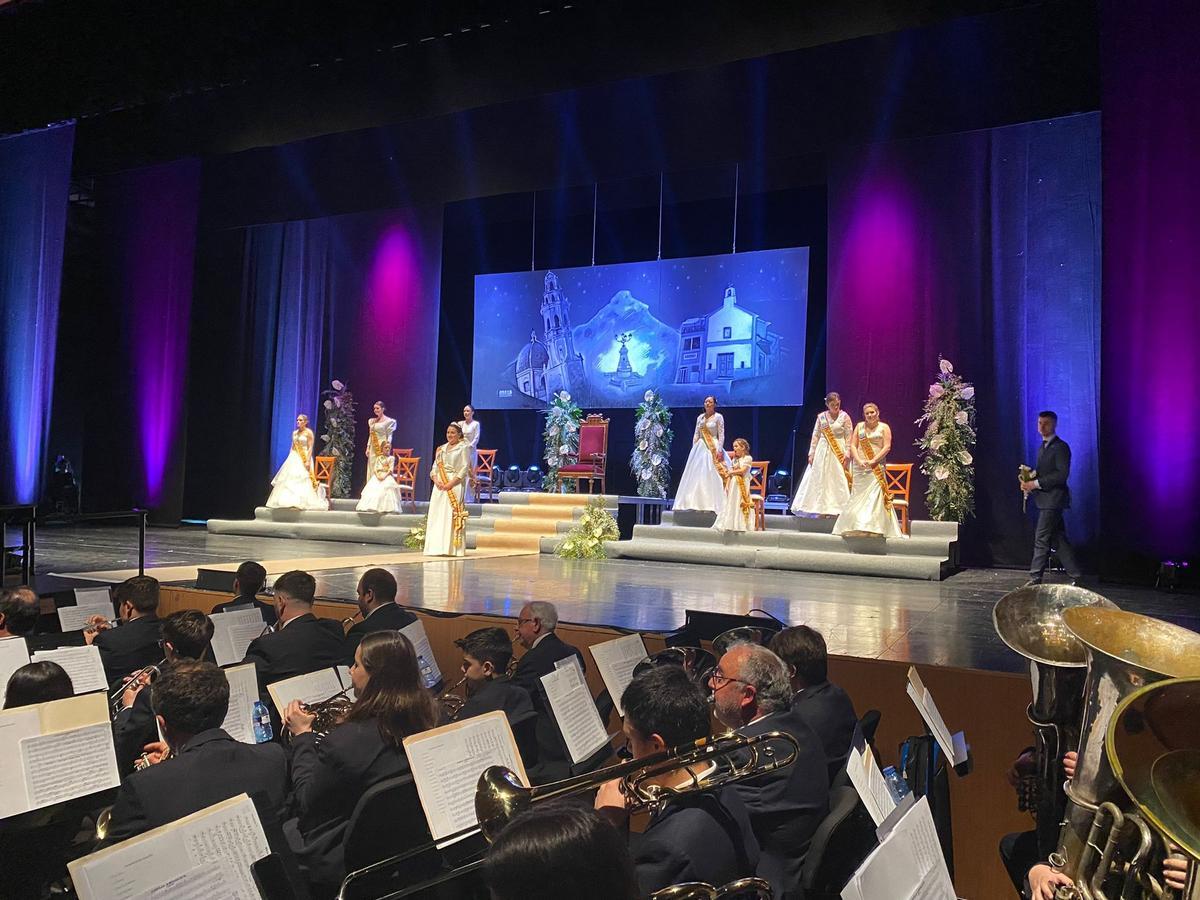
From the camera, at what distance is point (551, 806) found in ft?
3.73

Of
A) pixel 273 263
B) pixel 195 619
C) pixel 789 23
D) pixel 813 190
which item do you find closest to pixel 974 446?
pixel 813 190

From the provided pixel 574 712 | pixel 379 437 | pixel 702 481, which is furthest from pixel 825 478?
pixel 574 712

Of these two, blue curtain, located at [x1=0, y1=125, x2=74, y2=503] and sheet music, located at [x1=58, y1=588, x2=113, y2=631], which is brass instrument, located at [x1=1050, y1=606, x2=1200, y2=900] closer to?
sheet music, located at [x1=58, y1=588, x2=113, y2=631]

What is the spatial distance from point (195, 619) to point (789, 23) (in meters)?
5.56

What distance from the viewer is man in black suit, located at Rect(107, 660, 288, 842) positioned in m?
1.91

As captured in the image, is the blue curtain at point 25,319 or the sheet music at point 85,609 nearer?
the sheet music at point 85,609

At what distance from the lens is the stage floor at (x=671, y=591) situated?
5.04 m

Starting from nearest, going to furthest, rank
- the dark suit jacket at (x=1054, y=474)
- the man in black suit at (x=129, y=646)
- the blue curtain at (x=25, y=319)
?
the man in black suit at (x=129, y=646), the dark suit jacket at (x=1054, y=474), the blue curtain at (x=25, y=319)

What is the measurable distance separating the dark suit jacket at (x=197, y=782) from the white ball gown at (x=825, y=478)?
8529 mm

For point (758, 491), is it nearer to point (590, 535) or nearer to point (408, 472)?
point (590, 535)

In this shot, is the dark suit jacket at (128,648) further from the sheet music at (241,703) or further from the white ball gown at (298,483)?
the white ball gown at (298,483)

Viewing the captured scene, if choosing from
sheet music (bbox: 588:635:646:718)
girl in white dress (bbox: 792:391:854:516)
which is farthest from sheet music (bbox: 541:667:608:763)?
girl in white dress (bbox: 792:391:854:516)

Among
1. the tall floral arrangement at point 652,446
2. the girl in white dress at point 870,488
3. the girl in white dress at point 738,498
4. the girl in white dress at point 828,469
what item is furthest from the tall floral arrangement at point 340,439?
the girl in white dress at point 870,488

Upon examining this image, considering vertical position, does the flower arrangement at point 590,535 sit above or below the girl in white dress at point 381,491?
below
